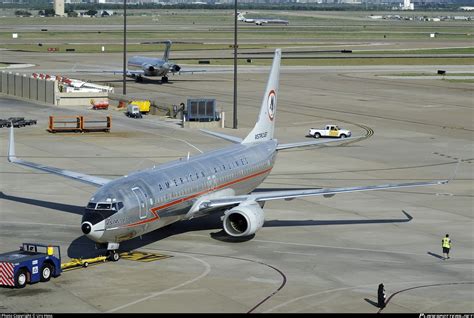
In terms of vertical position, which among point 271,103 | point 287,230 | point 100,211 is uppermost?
A: point 271,103

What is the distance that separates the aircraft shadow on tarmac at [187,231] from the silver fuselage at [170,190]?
233 centimetres

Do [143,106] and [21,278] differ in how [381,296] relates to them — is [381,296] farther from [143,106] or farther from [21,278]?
[143,106]

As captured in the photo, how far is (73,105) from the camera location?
439 ft

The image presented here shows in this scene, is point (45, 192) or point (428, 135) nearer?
point (45, 192)

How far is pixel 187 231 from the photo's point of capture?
60.7m

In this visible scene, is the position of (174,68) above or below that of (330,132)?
above

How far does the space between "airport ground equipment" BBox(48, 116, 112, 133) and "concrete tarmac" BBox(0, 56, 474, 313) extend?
1.78 meters

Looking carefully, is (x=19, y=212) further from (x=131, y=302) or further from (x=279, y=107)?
(x=279, y=107)

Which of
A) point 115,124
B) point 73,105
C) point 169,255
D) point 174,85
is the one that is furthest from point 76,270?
point 174,85

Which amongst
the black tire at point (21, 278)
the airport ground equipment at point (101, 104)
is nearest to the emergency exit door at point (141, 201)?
the black tire at point (21, 278)

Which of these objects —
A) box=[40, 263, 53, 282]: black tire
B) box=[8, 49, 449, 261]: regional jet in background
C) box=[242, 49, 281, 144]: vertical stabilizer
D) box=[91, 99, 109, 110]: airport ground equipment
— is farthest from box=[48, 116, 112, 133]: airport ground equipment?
box=[40, 263, 53, 282]: black tire

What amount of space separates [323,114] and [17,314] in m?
85.1

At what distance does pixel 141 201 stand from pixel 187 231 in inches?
341

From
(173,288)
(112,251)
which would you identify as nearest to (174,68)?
(112,251)
